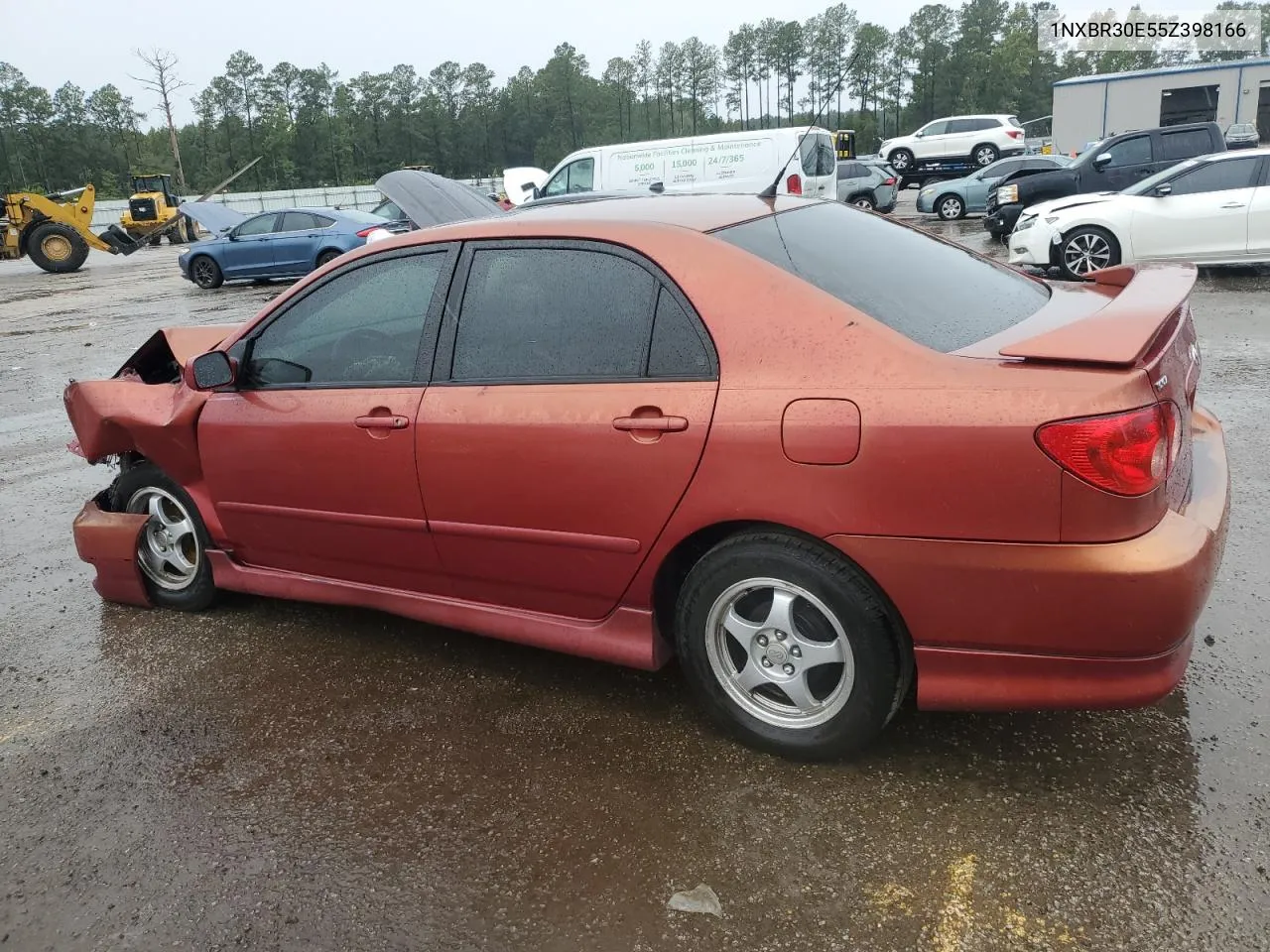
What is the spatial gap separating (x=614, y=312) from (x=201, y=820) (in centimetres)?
183

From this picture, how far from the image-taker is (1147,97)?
33750mm

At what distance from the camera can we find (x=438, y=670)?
3.38 m

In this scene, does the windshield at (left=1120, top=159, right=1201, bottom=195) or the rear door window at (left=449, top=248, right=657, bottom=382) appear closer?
the rear door window at (left=449, top=248, right=657, bottom=382)

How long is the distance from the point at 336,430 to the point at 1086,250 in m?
9.98

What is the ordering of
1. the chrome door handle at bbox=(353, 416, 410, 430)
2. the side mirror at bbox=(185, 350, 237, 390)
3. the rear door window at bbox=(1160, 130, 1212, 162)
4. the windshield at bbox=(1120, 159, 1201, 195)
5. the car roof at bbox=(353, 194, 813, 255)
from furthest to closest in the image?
the rear door window at bbox=(1160, 130, 1212, 162) < the windshield at bbox=(1120, 159, 1201, 195) < the side mirror at bbox=(185, 350, 237, 390) < the chrome door handle at bbox=(353, 416, 410, 430) < the car roof at bbox=(353, 194, 813, 255)

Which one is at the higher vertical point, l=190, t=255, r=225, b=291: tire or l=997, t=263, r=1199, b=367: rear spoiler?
l=997, t=263, r=1199, b=367: rear spoiler

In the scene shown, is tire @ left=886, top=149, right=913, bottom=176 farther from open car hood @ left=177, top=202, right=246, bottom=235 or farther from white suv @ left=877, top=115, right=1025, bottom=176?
open car hood @ left=177, top=202, right=246, bottom=235

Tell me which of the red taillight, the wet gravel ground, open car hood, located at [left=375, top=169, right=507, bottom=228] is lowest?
the wet gravel ground

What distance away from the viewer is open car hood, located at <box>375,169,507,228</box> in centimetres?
575

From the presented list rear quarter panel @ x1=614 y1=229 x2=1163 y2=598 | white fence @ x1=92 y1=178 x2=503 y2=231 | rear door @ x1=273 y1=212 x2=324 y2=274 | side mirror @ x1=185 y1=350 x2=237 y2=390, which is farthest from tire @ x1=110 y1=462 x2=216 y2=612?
white fence @ x1=92 y1=178 x2=503 y2=231

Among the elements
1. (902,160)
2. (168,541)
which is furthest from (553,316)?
(902,160)

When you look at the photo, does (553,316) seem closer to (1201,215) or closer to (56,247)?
(1201,215)

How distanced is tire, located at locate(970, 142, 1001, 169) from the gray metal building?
4.56 metres

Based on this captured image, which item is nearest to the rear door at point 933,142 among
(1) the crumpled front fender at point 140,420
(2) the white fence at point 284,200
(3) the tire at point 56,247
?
(2) the white fence at point 284,200
